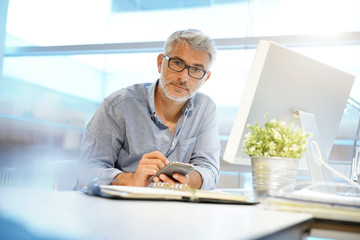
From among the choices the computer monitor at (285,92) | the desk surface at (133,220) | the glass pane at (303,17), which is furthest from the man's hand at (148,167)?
the glass pane at (303,17)

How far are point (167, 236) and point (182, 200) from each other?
0.50 meters

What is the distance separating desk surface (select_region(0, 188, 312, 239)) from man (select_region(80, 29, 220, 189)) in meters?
1.03

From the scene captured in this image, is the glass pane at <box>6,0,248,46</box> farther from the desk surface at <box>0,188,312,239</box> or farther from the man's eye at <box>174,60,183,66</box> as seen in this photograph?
the desk surface at <box>0,188,312,239</box>

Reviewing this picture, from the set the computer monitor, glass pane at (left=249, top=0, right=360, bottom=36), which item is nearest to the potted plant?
the computer monitor

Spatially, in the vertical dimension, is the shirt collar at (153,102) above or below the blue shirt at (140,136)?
above

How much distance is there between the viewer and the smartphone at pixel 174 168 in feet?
4.25

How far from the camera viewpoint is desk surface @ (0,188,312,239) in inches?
19.9

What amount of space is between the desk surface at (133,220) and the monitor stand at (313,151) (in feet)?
1.84

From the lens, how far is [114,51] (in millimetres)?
4512

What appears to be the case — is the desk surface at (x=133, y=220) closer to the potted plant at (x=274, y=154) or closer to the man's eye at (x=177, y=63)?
the potted plant at (x=274, y=154)

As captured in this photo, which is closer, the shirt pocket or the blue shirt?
the blue shirt

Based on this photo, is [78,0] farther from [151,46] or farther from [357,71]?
[357,71]

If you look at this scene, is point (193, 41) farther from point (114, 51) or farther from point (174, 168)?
point (114, 51)

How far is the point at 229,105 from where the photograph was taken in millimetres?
4129
